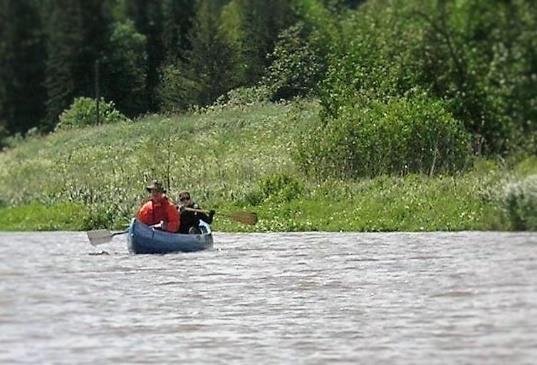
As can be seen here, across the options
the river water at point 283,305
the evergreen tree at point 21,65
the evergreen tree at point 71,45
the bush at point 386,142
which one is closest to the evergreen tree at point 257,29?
the bush at point 386,142

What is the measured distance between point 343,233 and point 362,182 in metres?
3.18

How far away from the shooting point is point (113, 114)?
24.0m

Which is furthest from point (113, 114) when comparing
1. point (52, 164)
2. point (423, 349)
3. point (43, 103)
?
point (423, 349)

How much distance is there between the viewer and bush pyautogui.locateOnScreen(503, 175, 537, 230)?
16734 millimetres

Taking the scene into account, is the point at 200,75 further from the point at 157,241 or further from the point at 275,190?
the point at 157,241

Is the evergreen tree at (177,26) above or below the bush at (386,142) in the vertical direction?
above

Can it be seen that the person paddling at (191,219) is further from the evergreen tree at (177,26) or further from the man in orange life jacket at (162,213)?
the evergreen tree at (177,26)

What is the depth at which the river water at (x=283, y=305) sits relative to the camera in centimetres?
860

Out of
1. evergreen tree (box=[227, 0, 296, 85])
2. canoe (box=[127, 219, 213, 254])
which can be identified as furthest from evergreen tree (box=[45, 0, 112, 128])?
canoe (box=[127, 219, 213, 254])

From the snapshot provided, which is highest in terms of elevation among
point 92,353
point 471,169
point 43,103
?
point 43,103

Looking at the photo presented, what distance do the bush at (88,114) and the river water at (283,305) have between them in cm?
697

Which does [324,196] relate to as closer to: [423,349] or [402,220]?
[402,220]

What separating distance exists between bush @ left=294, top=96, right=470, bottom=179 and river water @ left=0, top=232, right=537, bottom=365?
15.1 ft

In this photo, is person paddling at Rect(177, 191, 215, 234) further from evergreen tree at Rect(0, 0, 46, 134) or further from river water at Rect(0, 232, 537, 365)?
evergreen tree at Rect(0, 0, 46, 134)
